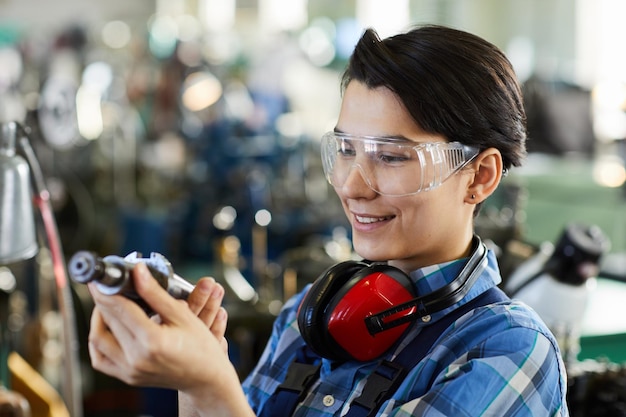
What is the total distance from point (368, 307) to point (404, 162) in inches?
9.3

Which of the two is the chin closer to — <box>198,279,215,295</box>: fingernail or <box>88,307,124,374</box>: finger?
<box>198,279,215,295</box>: fingernail

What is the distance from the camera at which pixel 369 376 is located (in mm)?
1409

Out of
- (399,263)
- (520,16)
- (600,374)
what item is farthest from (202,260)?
(520,16)

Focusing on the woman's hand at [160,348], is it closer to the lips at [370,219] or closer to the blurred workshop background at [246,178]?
the lips at [370,219]

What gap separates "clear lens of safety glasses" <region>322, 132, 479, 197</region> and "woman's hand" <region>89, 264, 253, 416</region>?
0.40 m

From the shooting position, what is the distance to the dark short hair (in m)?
1.38

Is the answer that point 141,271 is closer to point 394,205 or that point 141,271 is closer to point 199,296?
point 199,296

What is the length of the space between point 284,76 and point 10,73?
2.72 m

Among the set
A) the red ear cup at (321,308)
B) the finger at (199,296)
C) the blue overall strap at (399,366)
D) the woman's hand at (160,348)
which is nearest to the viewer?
the woman's hand at (160,348)

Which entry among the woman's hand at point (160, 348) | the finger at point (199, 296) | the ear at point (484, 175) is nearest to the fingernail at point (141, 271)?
the woman's hand at point (160, 348)

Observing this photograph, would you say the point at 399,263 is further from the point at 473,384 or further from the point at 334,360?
the point at 473,384

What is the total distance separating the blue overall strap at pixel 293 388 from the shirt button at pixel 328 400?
0.19ft

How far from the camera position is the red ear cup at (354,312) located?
144 centimetres

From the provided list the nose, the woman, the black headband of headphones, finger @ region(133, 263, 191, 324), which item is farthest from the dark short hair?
finger @ region(133, 263, 191, 324)
